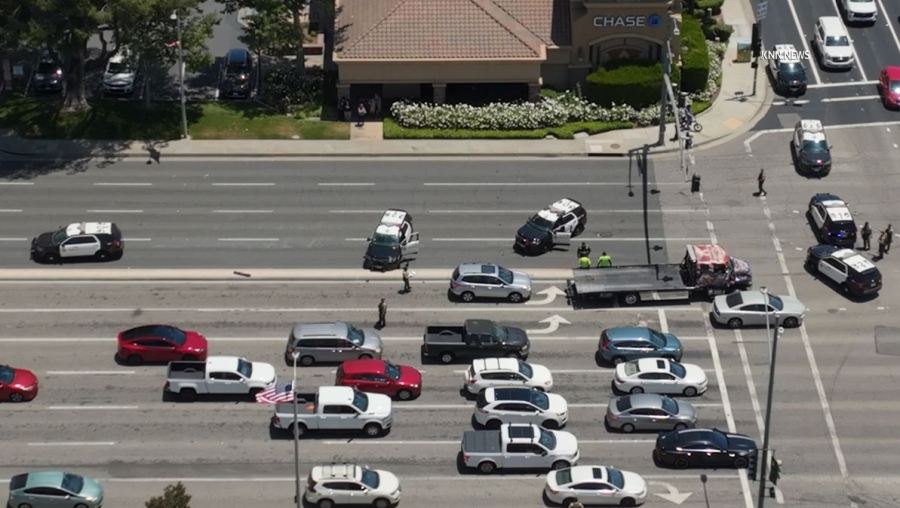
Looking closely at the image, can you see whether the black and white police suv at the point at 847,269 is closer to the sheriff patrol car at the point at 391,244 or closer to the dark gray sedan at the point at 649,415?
the dark gray sedan at the point at 649,415

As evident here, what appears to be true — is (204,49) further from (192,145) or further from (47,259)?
(47,259)

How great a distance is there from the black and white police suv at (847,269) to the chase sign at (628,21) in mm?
22181

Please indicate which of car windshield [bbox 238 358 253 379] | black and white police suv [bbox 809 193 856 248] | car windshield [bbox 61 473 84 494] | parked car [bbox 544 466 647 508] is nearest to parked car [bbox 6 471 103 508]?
car windshield [bbox 61 473 84 494]

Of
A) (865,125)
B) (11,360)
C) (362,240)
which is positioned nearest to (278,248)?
(362,240)

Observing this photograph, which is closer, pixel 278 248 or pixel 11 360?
pixel 11 360

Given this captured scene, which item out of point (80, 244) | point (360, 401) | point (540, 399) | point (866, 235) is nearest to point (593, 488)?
point (540, 399)

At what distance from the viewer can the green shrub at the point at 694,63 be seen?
9731 cm

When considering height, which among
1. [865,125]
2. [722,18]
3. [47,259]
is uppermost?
[722,18]

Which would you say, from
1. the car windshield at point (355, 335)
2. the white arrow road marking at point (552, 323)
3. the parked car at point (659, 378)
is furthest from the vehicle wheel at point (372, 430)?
the white arrow road marking at point (552, 323)

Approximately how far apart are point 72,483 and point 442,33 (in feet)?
145

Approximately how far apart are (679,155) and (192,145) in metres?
29.2

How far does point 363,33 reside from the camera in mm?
96375

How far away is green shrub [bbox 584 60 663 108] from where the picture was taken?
95.9 meters

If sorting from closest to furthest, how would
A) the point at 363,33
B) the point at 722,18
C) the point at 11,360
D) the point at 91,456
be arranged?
the point at 91,456 < the point at 11,360 < the point at 363,33 < the point at 722,18
